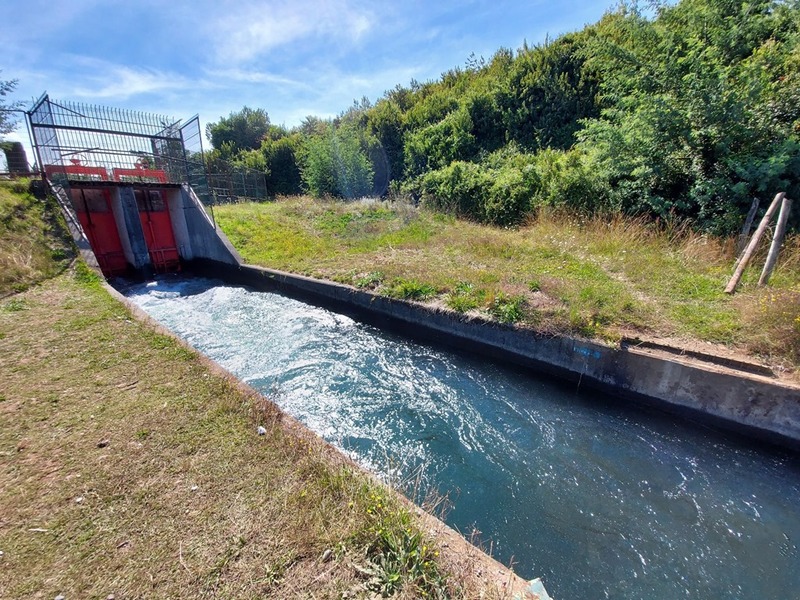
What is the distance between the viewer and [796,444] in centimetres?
349

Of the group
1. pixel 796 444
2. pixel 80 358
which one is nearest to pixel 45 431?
pixel 80 358

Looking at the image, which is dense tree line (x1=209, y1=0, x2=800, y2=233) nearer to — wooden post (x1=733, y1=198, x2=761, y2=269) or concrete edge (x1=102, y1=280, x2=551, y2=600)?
wooden post (x1=733, y1=198, x2=761, y2=269)

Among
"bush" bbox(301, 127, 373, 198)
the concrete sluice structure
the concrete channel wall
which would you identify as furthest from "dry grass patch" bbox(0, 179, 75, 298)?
"bush" bbox(301, 127, 373, 198)

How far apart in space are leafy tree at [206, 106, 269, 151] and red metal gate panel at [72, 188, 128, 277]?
91.9 feet

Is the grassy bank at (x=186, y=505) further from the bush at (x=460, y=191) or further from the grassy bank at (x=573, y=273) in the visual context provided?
the bush at (x=460, y=191)

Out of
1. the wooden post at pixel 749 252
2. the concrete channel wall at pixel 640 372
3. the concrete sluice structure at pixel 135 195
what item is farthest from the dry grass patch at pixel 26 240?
the wooden post at pixel 749 252

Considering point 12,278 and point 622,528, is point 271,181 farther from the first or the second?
point 622,528

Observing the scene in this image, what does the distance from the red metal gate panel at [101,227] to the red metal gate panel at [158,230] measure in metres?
0.77

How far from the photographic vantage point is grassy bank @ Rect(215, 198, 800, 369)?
14.2 feet

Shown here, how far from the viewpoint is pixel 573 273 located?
6.41 metres

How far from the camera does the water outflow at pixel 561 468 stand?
259cm

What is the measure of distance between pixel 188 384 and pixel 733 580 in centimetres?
468

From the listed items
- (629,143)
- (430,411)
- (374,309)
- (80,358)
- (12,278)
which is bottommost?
(430,411)

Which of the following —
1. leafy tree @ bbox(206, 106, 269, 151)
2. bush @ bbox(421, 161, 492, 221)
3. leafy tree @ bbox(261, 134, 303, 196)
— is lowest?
bush @ bbox(421, 161, 492, 221)
